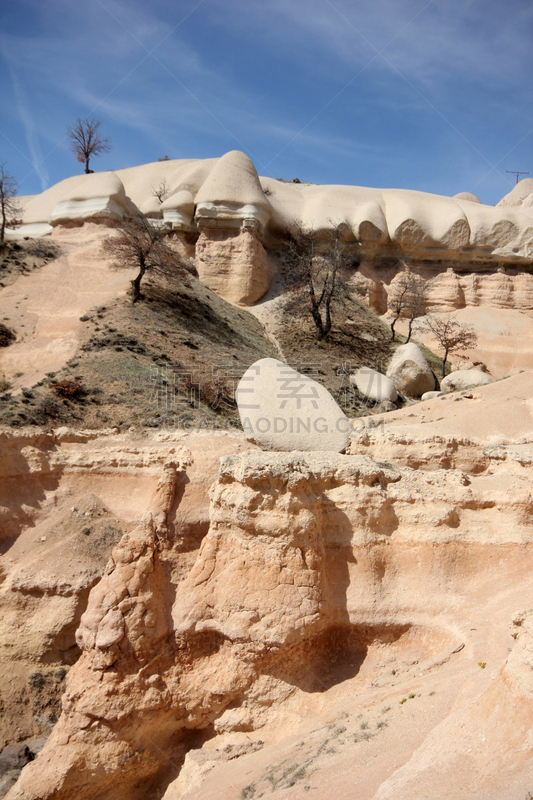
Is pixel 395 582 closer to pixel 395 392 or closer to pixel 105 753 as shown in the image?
pixel 105 753

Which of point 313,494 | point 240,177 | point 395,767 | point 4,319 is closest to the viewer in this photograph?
point 395,767

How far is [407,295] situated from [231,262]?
35.8 feet

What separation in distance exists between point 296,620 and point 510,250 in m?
30.2

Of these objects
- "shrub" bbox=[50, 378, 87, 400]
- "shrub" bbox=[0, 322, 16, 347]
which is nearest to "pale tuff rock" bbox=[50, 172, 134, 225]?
"shrub" bbox=[0, 322, 16, 347]

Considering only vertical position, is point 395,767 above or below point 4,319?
below

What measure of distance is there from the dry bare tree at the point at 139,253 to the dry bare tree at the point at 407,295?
13.4 metres

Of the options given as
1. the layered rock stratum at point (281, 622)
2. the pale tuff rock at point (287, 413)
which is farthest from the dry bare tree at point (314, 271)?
the layered rock stratum at point (281, 622)

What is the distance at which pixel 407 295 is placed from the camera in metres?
30.2

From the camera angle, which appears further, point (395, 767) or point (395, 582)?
point (395, 582)

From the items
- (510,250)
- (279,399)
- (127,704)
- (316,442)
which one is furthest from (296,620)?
(510,250)

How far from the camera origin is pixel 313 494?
8070 mm

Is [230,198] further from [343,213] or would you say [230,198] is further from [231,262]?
[343,213]

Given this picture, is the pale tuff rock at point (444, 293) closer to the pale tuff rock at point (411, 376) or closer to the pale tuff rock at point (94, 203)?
the pale tuff rock at point (411, 376)

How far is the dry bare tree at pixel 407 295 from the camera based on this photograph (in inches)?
1161
